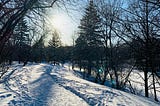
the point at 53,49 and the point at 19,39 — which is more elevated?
the point at 53,49

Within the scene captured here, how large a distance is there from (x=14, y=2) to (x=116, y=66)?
1454cm

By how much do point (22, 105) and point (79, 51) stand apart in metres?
39.1

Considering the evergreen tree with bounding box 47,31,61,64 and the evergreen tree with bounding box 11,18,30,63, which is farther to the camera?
the evergreen tree with bounding box 47,31,61,64

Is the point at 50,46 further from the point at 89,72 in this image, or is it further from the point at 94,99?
the point at 94,99

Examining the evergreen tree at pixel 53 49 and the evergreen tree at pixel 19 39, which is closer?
the evergreen tree at pixel 19 39

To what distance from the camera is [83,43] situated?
45.4 meters

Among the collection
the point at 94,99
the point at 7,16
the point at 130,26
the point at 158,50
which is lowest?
the point at 94,99

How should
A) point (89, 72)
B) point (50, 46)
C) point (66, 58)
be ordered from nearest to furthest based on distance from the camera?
1. point (89, 72)
2. point (50, 46)
3. point (66, 58)

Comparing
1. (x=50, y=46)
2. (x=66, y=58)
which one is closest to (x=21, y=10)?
(x=50, y=46)

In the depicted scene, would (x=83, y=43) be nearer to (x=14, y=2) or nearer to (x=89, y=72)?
(x=89, y=72)

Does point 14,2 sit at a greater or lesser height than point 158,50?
greater

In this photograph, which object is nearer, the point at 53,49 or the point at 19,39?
the point at 19,39

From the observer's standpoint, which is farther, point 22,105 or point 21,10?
point 21,10

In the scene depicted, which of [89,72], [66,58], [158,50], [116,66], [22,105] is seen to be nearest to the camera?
[158,50]
